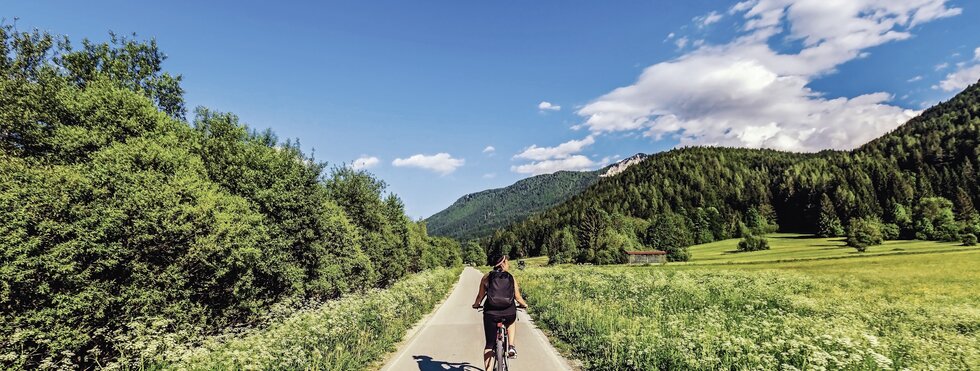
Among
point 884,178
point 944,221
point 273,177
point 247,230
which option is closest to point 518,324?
point 247,230

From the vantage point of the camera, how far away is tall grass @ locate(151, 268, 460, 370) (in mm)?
7059

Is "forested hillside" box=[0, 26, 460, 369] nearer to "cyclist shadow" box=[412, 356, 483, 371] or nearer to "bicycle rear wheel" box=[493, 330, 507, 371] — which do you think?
"cyclist shadow" box=[412, 356, 483, 371]

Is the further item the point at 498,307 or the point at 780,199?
the point at 780,199

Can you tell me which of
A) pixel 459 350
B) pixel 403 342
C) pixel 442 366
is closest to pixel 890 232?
pixel 459 350

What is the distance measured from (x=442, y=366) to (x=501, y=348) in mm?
2370

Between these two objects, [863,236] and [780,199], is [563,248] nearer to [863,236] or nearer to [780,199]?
[863,236]

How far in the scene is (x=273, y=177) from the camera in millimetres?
19984

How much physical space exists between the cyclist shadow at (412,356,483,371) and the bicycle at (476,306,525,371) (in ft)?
5.28

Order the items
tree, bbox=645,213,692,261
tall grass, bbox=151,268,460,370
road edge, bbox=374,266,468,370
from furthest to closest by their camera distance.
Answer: tree, bbox=645,213,692,261
road edge, bbox=374,266,468,370
tall grass, bbox=151,268,460,370

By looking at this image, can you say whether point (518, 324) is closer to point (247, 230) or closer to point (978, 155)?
point (247, 230)

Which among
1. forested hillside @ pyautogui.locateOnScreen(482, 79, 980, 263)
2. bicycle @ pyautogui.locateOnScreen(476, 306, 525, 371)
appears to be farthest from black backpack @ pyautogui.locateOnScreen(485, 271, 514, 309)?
forested hillside @ pyautogui.locateOnScreen(482, 79, 980, 263)

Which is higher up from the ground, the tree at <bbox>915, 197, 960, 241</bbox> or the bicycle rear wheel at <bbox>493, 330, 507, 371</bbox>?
the bicycle rear wheel at <bbox>493, 330, 507, 371</bbox>

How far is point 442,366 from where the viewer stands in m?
8.91

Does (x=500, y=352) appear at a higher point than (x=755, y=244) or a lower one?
higher
